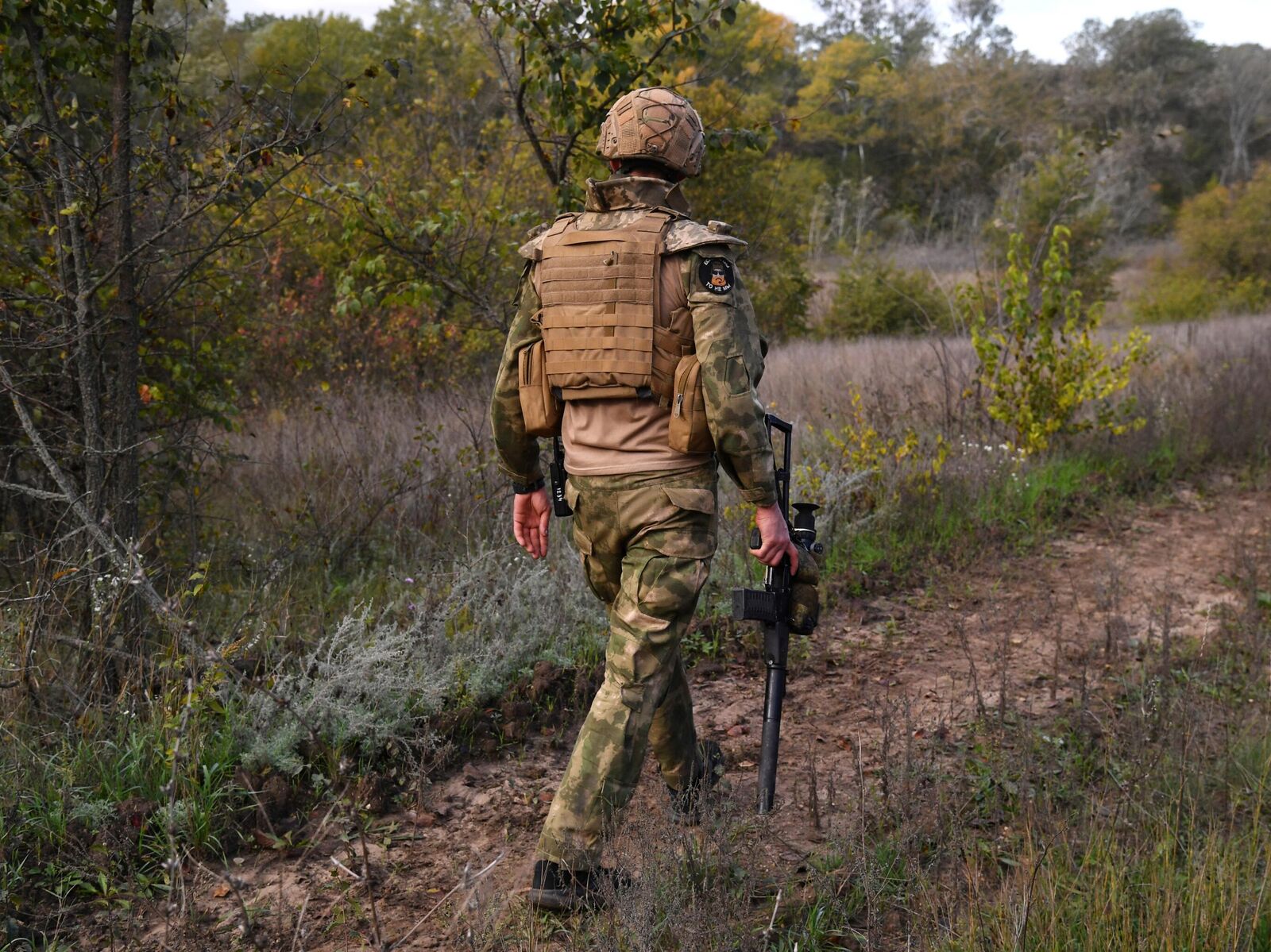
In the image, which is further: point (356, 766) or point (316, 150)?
point (316, 150)

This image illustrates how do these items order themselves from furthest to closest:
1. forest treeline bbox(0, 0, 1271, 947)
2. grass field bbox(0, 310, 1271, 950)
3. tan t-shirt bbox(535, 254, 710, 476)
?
forest treeline bbox(0, 0, 1271, 947), tan t-shirt bbox(535, 254, 710, 476), grass field bbox(0, 310, 1271, 950)

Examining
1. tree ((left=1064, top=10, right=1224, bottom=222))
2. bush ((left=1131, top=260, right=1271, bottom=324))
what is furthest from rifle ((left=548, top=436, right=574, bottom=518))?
tree ((left=1064, top=10, right=1224, bottom=222))

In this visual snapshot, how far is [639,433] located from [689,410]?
0.17 m

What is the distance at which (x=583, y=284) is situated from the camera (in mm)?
2770

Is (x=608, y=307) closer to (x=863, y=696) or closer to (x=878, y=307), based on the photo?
(x=863, y=696)

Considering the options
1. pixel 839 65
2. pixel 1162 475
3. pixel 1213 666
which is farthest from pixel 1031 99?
pixel 1213 666

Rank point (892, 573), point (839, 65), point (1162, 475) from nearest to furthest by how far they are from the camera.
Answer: point (892, 573) < point (1162, 475) < point (839, 65)

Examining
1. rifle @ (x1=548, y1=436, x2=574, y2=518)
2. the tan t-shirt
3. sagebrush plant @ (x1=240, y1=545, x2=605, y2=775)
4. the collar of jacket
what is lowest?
sagebrush plant @ (x1=240, y1=545, x2=605, y2=775)

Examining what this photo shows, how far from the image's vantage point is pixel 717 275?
267 centimetres

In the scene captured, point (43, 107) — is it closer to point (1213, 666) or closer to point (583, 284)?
point (583, 284)

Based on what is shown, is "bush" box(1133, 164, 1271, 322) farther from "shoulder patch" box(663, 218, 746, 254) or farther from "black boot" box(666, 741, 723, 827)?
"shoulder patch" box(663, 218, 746, 254)

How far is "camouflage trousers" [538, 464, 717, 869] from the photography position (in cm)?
270

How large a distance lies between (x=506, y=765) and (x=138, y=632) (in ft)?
4.87

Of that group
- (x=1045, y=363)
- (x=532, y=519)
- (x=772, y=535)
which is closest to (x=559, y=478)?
(x=532, y=519)
